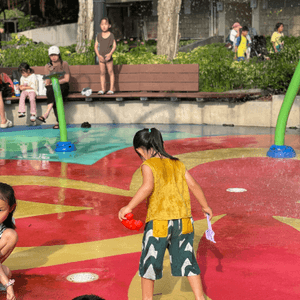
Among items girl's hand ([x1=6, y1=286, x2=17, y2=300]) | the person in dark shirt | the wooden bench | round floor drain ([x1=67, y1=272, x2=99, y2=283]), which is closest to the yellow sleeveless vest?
round floor drain ([x1=67, y1=272, x2=99, y2=283])

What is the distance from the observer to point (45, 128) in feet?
39.5

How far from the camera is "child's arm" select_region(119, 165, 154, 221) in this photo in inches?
123

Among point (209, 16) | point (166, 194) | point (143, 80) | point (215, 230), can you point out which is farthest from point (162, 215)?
point (209, 16)

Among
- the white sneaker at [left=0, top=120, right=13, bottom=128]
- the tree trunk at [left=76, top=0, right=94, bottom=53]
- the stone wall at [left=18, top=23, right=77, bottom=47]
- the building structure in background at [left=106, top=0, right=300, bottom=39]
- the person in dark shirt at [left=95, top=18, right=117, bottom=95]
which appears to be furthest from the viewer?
the stone wall at [left=18, top=23, right=77, bottom=47]

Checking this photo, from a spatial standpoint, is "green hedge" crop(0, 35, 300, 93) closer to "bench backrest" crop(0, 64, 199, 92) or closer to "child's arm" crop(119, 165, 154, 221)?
"bench backrest" crop(0, 64, 199, 92)

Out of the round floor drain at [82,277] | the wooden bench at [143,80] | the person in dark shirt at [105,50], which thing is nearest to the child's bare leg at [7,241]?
the round floor drain at [82,277]

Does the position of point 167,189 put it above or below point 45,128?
above

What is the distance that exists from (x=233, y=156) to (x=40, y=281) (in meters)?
5.18

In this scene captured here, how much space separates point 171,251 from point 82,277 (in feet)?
3.19

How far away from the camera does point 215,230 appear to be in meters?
4.94

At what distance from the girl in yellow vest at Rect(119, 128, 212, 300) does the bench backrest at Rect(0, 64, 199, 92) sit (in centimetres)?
950

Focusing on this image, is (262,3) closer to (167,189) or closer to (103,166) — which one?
(103,166)

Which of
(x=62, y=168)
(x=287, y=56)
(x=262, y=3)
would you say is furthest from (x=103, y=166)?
(x=262, y=3)

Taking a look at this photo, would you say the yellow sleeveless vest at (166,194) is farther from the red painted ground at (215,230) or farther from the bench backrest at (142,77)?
the bench backrest at (142,77)
